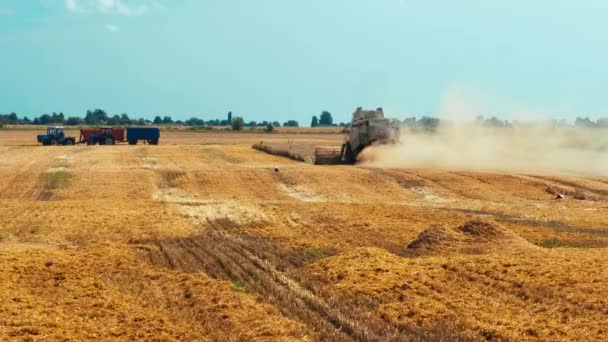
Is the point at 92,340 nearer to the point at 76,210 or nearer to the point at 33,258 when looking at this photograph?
the point at 33,258

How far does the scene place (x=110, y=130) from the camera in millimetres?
88875

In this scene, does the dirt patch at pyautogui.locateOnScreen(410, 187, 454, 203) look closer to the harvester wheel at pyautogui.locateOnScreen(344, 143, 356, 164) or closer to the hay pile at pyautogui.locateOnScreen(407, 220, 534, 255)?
the hay pile at pyautogui.locateOnScreen(407, 220, 534, 255)

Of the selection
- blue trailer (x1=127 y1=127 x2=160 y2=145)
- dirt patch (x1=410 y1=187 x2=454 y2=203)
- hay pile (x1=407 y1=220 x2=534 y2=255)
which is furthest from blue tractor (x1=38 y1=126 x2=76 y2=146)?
hay pile (x1=407 y1=220 x2=534 y2=255)

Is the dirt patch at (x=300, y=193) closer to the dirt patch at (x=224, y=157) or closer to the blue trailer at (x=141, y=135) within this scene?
the dirt patch at (x=224, y=157)

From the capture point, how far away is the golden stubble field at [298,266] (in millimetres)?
11812

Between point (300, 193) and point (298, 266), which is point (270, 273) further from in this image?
point (300, 193)

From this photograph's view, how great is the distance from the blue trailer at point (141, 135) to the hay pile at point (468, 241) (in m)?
74.4

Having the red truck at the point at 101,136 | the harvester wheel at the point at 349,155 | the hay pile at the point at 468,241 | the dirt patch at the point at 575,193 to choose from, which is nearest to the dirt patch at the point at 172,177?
the harvester wheel at the point at 349,155

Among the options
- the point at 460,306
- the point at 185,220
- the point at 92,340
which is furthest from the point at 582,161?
the point at 92,340

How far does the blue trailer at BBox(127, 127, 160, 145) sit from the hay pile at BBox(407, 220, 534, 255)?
244 feet

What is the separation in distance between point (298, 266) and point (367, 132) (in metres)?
36.5

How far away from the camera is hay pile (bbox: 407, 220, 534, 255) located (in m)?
19.3

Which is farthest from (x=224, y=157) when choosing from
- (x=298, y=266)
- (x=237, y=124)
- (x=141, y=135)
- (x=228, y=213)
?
(x=237, y=124)

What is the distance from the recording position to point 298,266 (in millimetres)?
17125
